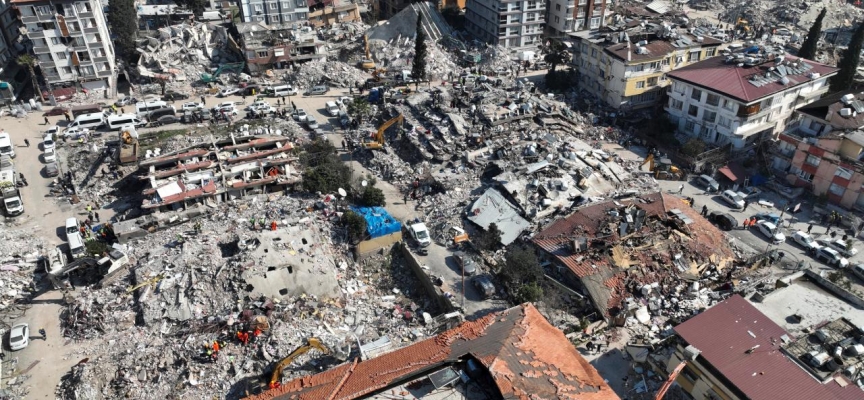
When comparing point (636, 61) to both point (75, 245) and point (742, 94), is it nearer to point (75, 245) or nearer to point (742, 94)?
point (742, 94)

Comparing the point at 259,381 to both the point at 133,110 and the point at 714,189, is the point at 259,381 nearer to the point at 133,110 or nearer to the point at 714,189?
the point at 714,189

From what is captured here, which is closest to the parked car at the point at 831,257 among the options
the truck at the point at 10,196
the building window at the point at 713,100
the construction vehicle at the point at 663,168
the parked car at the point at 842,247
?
the parked car at the point at 842,247

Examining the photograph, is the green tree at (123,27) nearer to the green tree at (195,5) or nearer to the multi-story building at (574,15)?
the green tree at (195,5)

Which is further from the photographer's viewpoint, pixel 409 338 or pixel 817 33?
pixel 817 33

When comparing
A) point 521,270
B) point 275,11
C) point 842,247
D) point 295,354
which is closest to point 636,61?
point 842,247

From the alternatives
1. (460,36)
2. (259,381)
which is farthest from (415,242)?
(460,36)

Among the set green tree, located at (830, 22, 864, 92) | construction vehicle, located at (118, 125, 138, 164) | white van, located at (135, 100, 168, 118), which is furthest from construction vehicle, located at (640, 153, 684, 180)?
white van, located at (135, 100, 168, 118)
